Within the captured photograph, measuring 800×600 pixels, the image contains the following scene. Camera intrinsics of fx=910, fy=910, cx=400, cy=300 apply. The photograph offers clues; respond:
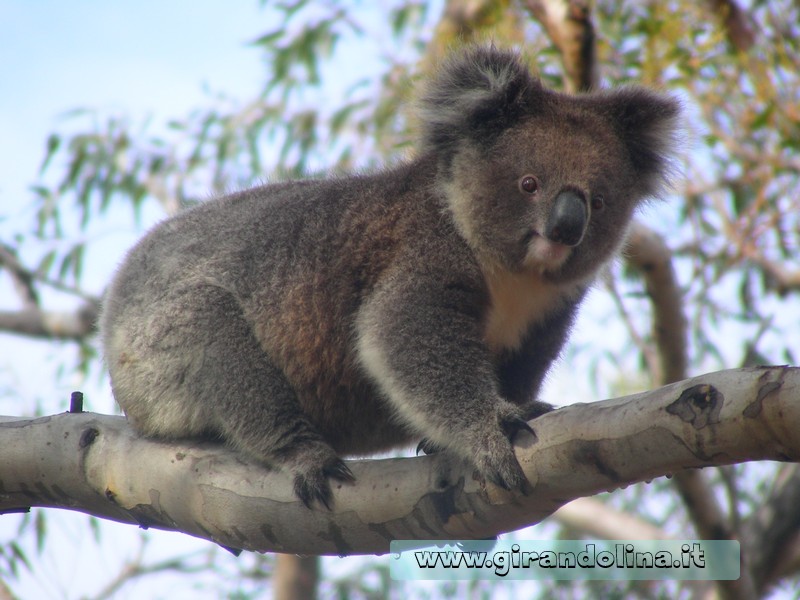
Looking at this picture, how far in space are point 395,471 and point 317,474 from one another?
9.2 inches

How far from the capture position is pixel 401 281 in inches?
107

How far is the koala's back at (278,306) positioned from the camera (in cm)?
278

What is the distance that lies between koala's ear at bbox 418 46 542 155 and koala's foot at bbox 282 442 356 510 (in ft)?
3.74

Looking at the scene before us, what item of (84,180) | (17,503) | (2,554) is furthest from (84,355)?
(17,503)

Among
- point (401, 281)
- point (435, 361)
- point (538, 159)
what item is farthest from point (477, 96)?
point (435, 361)

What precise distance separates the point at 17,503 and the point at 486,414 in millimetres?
1555

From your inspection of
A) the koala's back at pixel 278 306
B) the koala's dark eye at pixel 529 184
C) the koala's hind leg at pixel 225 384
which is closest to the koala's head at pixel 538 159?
the koala's dark eye at pixel 529 184

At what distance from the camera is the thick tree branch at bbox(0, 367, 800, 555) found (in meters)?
1.76

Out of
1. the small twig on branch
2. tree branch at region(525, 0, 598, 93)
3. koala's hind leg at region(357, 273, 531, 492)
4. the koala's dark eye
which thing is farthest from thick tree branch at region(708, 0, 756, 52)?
the small twig on branch

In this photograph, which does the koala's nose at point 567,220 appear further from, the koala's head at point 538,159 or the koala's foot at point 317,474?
the koala's foot at point 317,474

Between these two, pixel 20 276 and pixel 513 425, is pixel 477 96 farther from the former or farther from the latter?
pixel 20 276

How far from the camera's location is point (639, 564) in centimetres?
279

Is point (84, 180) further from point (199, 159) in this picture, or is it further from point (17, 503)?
point (17, 503)

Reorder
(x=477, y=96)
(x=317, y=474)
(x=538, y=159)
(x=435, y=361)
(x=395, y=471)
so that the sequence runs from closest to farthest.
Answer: (x=395, y=471)
(x=317, y=474)
(x=435, y=361)
(x=538, y=159)
(x=477, y=96)
